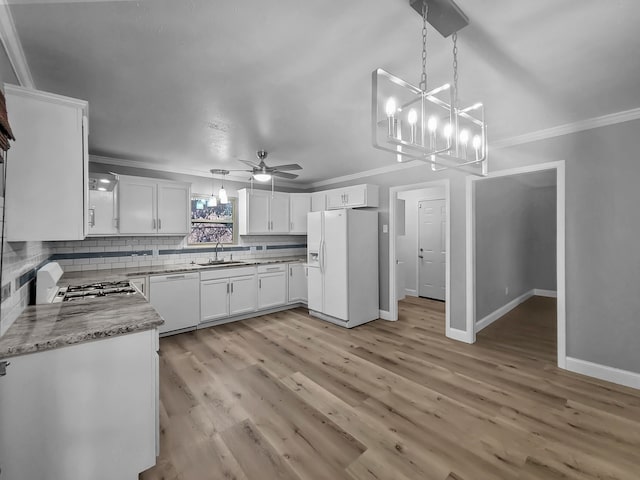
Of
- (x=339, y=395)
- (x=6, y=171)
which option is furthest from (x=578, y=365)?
(x=6, y=171)

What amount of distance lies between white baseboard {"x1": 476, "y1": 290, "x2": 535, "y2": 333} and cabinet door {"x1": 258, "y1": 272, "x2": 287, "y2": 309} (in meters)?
3.14

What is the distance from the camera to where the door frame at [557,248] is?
2.91m

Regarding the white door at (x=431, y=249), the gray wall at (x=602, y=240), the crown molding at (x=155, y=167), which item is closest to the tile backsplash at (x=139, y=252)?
the crown molding at (x=155, y=167)

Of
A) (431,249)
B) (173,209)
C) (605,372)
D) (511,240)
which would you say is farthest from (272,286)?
(511,240)

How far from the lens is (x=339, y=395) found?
247 centimetres

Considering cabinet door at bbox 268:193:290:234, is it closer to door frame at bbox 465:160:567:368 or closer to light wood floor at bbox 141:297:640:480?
light wood floor at bbox 141:297:640:480

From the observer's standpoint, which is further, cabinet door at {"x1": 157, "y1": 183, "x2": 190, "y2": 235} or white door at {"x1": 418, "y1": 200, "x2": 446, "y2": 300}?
white door at {"x1": 418, "y1": 200, "x2": 446, "y2": 300}

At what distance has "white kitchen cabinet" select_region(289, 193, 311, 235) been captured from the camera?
5.64 m

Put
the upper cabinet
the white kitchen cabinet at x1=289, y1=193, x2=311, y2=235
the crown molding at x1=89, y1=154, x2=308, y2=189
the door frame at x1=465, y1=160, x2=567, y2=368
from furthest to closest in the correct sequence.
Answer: the white kitchen cabinet at x1=289, y1=193, x2=311, y2=235, the crown molding at x1=89, y1=154, x2=308, y2=189, the door frame at x1=465, y1=160, x2=567, y2=368, the upper cabinet

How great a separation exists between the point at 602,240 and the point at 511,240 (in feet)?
8.90

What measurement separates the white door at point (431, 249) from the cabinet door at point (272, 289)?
3163mm

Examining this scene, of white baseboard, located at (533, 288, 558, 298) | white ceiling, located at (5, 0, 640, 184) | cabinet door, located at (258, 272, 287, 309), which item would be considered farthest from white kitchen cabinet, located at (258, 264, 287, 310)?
white baseboard, located at (533, 288, 558, 298)

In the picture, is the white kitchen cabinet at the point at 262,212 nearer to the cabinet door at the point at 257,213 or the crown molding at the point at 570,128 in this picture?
the cabinet door at the point at 257,213

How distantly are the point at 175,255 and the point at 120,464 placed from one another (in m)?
3.51
